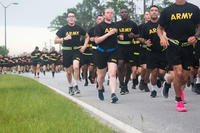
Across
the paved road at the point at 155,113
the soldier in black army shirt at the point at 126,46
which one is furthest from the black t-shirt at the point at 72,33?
the paved road at the point at 155,113

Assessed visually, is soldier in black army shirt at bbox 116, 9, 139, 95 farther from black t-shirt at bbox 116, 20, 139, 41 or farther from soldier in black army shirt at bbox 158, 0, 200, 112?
soldier in black army shirt at bbox 158, 0, 200, 112

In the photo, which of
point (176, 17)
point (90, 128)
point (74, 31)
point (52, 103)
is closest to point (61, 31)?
point (74, 31)

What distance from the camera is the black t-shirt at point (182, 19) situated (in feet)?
32.2

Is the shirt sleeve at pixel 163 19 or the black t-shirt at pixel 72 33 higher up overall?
the shirt sleeve at pixel 163 19

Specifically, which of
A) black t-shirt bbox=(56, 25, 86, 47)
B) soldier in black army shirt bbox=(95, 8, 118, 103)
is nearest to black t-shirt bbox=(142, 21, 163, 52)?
soldier in black army shirt bbox=(95, 8, 118, 103)

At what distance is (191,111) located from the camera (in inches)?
385

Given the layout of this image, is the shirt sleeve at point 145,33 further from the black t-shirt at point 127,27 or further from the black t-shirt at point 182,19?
the black t-shirt at point 182,19

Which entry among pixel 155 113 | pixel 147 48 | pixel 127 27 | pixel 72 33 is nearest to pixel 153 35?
pixel 147 48

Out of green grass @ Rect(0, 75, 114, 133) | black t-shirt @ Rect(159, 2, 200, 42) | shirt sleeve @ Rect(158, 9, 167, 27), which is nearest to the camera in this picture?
green grass @ Rect(0, 75, 114, 133)

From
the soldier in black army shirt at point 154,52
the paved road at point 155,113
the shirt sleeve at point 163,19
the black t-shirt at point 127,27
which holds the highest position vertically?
the shirt sleeve at point 163,19

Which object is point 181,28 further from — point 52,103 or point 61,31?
point 61,31

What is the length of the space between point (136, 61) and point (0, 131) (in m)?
9.43

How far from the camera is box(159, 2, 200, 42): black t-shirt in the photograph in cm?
982

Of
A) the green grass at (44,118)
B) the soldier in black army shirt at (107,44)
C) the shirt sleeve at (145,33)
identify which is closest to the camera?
the green grass at (44,118)
